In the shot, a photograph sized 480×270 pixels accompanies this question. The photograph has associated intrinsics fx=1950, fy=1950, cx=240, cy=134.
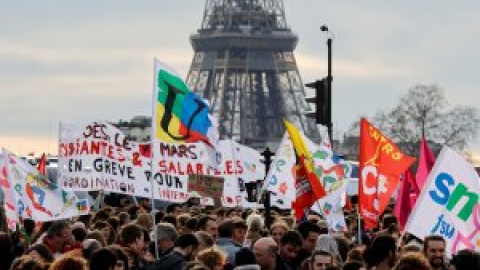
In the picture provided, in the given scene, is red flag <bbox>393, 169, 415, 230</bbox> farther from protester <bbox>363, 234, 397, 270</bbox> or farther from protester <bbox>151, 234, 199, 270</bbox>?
protester <bbox>363, 234, 397, 270</bbox>

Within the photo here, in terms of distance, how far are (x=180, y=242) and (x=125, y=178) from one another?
1068 centimetres

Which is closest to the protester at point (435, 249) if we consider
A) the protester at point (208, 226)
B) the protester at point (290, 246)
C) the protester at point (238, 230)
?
the protester at point (290, 246)

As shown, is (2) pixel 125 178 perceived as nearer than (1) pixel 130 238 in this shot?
No

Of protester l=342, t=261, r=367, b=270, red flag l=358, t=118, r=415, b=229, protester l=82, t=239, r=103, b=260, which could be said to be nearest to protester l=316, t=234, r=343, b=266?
protester l=82, t=239, r=103, b=260

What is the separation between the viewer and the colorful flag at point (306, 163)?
24.6 m

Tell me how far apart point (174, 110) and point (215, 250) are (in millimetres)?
4716

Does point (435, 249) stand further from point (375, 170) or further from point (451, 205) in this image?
point (375, 170)

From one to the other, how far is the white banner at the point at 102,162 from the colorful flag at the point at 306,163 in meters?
4.18

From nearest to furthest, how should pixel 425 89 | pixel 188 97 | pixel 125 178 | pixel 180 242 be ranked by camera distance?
pixel 180 242, pixel 188 97, pixel 125 178, pixel 425 89

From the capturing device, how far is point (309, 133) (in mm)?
155500

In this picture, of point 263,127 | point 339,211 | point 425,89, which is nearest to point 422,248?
point 339,211

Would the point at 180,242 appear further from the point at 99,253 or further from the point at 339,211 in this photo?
the point at 339,211

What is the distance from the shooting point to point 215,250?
688 inches

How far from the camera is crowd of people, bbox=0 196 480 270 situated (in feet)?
54.0
